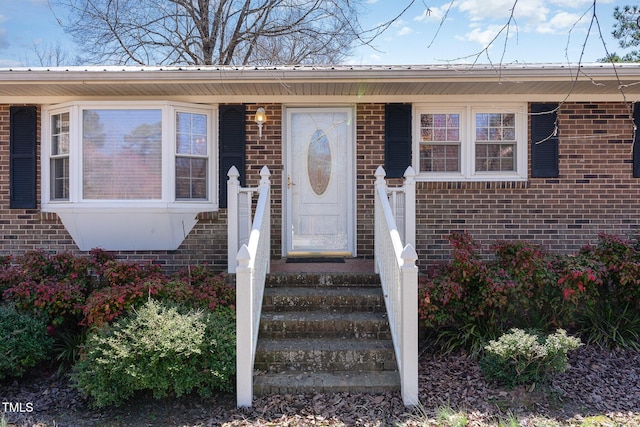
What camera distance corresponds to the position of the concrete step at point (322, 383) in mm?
4043

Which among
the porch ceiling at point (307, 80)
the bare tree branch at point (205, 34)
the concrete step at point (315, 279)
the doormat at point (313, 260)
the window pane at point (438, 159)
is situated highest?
the bare tree branch at point (205, 34)

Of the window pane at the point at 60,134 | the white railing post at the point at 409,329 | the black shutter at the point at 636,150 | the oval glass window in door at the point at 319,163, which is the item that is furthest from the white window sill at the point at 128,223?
the black shutter at the point at 636,150

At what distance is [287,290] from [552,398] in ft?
9.02

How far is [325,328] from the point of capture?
4676 mm

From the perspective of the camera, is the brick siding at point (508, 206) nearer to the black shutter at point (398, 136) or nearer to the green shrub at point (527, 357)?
the black shutter at point (398, 136)

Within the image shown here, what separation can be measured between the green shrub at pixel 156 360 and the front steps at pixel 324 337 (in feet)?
1.35

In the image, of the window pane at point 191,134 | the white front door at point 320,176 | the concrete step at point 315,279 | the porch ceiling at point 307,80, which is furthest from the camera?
the white front door at point 320,176

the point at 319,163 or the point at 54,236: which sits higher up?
the point at 319,163

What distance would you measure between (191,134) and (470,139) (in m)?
3.86

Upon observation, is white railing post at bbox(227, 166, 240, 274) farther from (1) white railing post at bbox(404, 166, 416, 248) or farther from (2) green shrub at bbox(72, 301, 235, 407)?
(1) white railing post at bbox(404, 166, 416, 248)

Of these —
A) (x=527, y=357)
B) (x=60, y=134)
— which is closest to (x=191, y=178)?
(x=60, y=134)

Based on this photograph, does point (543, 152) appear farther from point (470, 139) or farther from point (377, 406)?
point (377, 406)

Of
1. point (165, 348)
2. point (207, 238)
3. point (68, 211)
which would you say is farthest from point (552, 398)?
point (68, 211)

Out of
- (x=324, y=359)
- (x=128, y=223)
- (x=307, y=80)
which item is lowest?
(x=324, y=359)
